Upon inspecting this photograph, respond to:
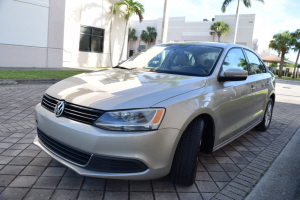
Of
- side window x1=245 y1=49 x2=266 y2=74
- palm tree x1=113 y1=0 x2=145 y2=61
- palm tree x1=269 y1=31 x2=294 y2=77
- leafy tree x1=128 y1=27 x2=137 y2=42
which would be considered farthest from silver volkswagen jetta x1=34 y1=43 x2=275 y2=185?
leafy tree x1=128 y1=27 x2=137 y2=42

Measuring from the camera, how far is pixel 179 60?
3.39 metres

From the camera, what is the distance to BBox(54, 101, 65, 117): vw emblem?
93.7 inches

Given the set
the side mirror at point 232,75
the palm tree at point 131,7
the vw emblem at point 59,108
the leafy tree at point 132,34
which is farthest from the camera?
the leafy tree at point 132,34

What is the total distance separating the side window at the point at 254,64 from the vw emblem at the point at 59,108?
9.62 ft

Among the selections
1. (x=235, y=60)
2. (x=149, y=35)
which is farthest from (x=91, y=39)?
(x=149, y=35)

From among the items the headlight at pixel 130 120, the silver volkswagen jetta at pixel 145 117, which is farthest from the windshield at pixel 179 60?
the headlight at pixel 130 120

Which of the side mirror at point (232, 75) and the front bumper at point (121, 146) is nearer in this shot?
the front bumper at point (121, 146)

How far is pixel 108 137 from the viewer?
2090 millimetres

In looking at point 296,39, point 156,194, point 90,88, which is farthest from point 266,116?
point 296,39

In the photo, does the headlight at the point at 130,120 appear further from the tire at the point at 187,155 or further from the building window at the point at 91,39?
the building window at the point at 91,39

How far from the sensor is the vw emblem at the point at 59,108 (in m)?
2.38

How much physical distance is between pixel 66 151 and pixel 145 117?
842mm

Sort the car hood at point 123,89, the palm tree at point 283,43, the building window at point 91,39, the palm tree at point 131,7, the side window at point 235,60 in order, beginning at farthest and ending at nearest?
the palm tree at point 283,43
the palm tree at point 131,7
the building window at point 91,39
the side window at point 235,60
the car hood at point 123,89

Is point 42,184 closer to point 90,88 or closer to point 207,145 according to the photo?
point 90,88
